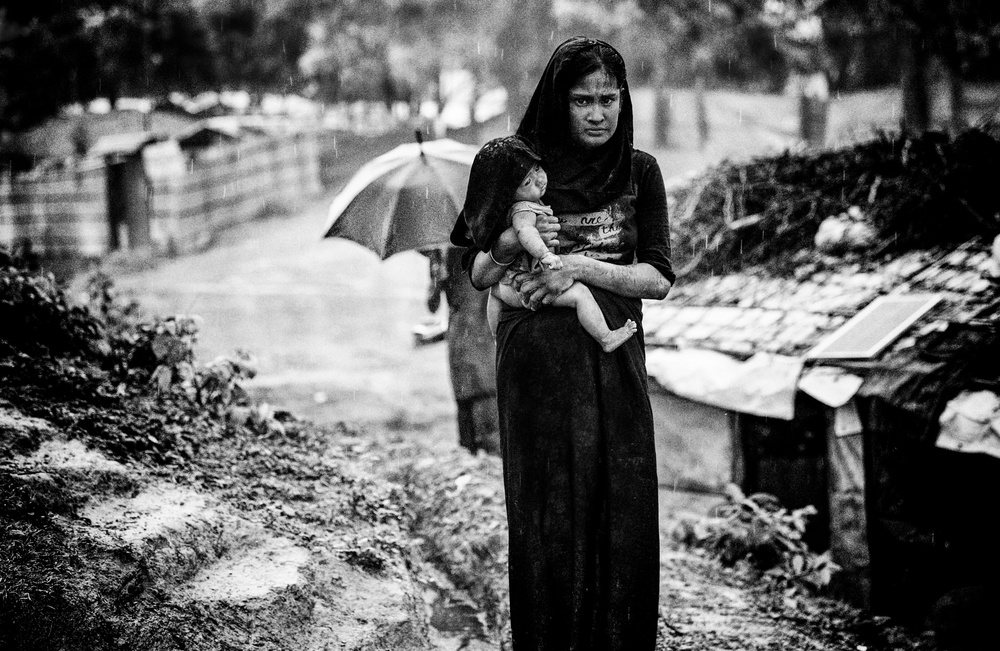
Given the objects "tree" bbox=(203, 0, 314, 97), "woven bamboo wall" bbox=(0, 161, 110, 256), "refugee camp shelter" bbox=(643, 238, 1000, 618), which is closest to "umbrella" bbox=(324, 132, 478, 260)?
"refugee camp shelter" bbox=(643, 238, 1000, 618)

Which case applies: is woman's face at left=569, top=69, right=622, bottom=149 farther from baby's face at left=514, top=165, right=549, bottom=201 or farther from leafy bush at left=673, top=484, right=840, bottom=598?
leafy bush at left=673, top=484, right=840, bottom=598

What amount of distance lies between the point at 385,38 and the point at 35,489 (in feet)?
56.6

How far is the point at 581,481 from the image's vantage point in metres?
3.13

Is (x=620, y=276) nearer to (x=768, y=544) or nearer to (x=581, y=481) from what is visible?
(x=581, y=481)

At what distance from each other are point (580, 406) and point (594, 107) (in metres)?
0.99

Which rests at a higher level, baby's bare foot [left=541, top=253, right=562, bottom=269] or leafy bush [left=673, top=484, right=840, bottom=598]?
baby's bare foot [left=541, top=253, right=562, bottom=269]

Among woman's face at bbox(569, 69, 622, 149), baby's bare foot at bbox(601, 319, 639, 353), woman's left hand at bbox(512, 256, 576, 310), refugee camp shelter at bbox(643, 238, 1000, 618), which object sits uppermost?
woman's face at bbox(569, 69, 622, 149)

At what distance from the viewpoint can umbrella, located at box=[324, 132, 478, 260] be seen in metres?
6.20

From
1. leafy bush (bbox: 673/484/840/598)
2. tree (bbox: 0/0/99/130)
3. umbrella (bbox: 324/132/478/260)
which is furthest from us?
tree (bbox: 0/0/99/130)

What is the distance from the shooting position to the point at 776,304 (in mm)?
7336

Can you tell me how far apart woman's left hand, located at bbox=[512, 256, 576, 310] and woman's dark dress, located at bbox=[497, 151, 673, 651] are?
0.08 metres

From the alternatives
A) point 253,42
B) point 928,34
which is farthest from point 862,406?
point 253,42

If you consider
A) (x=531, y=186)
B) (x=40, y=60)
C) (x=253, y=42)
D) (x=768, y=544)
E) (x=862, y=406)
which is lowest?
(x=768, y=544)

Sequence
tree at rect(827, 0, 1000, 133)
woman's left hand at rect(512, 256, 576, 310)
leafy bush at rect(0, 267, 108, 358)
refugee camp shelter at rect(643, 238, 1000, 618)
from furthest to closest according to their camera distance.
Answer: tree at rect(827, 0, 1000, 133)
refugee camp shelter at rect(643, 238, 1000, 618)
leafy bush at rect(0, 267, 108, 358)
woman's left hand at rect(512, 256, 576, 310)
